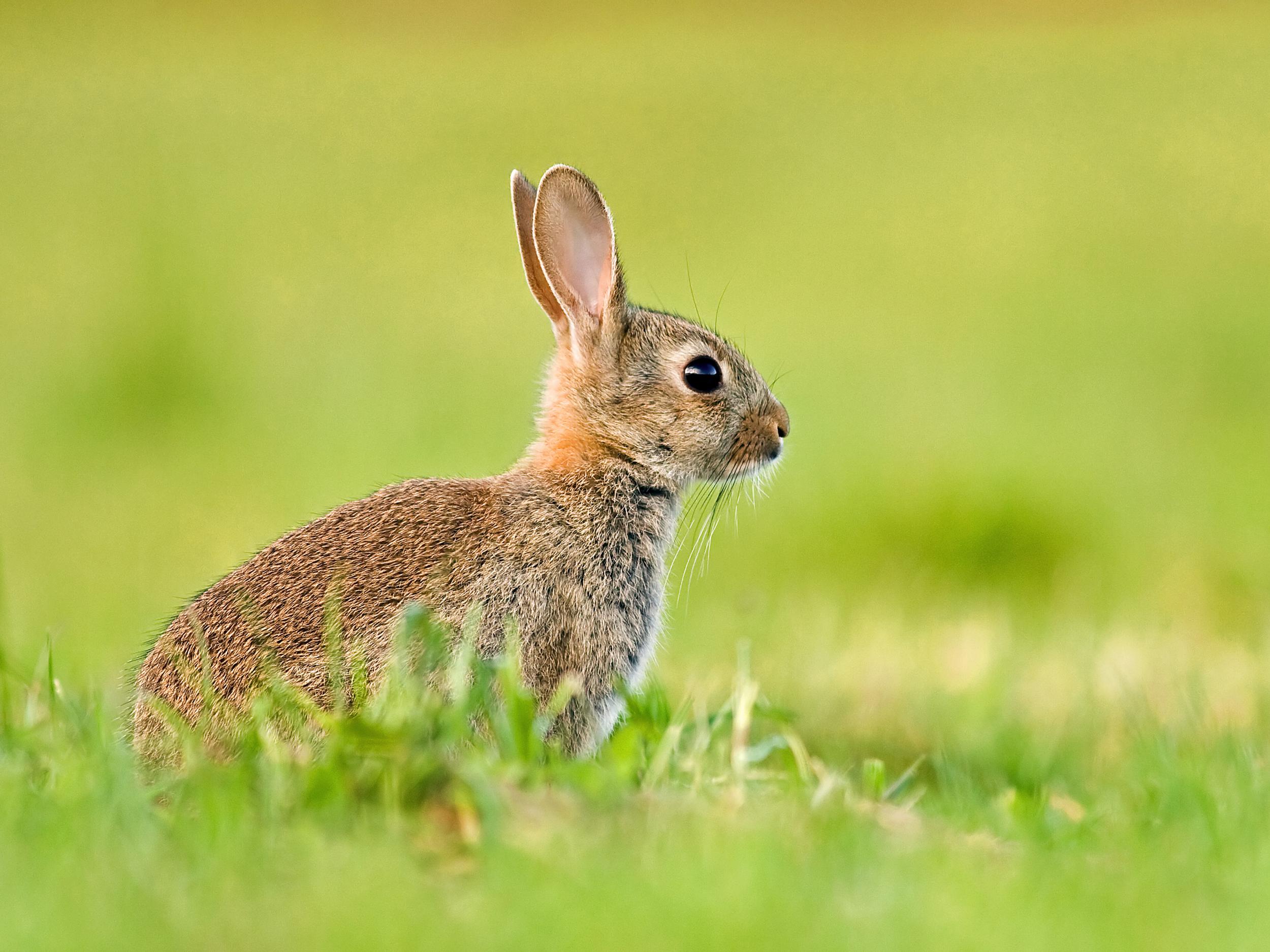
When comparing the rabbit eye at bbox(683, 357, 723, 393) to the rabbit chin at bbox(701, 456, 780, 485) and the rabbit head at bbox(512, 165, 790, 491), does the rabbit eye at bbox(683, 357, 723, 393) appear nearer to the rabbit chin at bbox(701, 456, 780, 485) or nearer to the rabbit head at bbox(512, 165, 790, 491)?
the rabbit head at bbox(512, 165, 790, 491)

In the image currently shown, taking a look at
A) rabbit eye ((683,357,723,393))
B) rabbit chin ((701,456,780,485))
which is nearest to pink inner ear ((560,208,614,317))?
rabbit eye ((683,357,723,393))

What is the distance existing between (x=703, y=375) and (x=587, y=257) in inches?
25.1

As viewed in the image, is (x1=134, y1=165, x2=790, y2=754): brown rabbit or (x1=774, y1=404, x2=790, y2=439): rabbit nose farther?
(x1=774, y1=404, x2=790, y2=439): rabbit nose

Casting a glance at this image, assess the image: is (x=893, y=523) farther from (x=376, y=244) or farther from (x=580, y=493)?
(x=376, y=244)

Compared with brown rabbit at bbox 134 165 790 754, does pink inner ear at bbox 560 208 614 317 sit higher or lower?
higher

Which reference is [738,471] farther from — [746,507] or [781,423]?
[746,507]

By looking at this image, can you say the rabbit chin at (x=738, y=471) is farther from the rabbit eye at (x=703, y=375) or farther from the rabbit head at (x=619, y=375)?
the rabbit eye at (x=703, y=375)

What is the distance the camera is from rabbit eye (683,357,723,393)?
609cm

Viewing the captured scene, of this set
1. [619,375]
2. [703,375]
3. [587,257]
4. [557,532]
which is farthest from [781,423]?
[557,532]

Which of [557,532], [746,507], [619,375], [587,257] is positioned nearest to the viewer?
[557,532]

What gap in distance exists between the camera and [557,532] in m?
5.36

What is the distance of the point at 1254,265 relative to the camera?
16.6 meters

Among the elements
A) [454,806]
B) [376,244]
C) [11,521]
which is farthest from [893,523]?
[376,244]

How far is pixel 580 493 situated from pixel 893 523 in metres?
5.46
